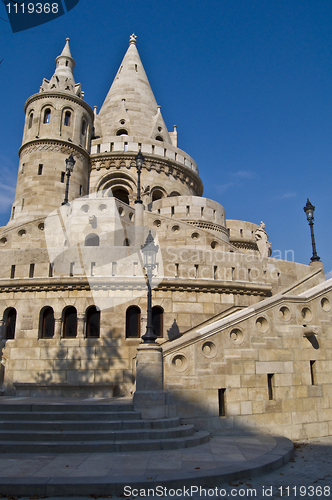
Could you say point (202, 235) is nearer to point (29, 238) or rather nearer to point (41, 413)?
point (29, 238)

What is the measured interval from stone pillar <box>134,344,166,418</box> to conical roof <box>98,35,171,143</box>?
1011 inches

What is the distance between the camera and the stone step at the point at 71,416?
8.44m

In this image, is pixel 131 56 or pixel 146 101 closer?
pixel 146 101

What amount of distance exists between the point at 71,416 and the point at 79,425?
1.44ft

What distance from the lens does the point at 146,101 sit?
3538cm

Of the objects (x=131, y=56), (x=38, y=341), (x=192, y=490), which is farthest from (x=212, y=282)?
(x=131, y=56)

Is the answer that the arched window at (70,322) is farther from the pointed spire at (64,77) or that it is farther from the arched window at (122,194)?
the pointed spire at (64,77)

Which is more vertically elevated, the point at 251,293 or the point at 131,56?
the point at 131,56

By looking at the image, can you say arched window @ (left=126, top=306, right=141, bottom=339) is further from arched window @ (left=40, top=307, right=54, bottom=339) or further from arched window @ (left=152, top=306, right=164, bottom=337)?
arched window @ (left=40, top=307, right=54, bottom=339)

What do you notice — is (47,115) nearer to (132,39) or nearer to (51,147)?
(51,147)

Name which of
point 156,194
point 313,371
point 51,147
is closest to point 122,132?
point 156,194

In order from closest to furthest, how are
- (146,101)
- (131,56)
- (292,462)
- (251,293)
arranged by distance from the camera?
(292,462), (251,293), (146,101), (131,56)

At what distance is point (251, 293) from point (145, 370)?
21.8 feet

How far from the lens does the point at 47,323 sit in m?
13.0
